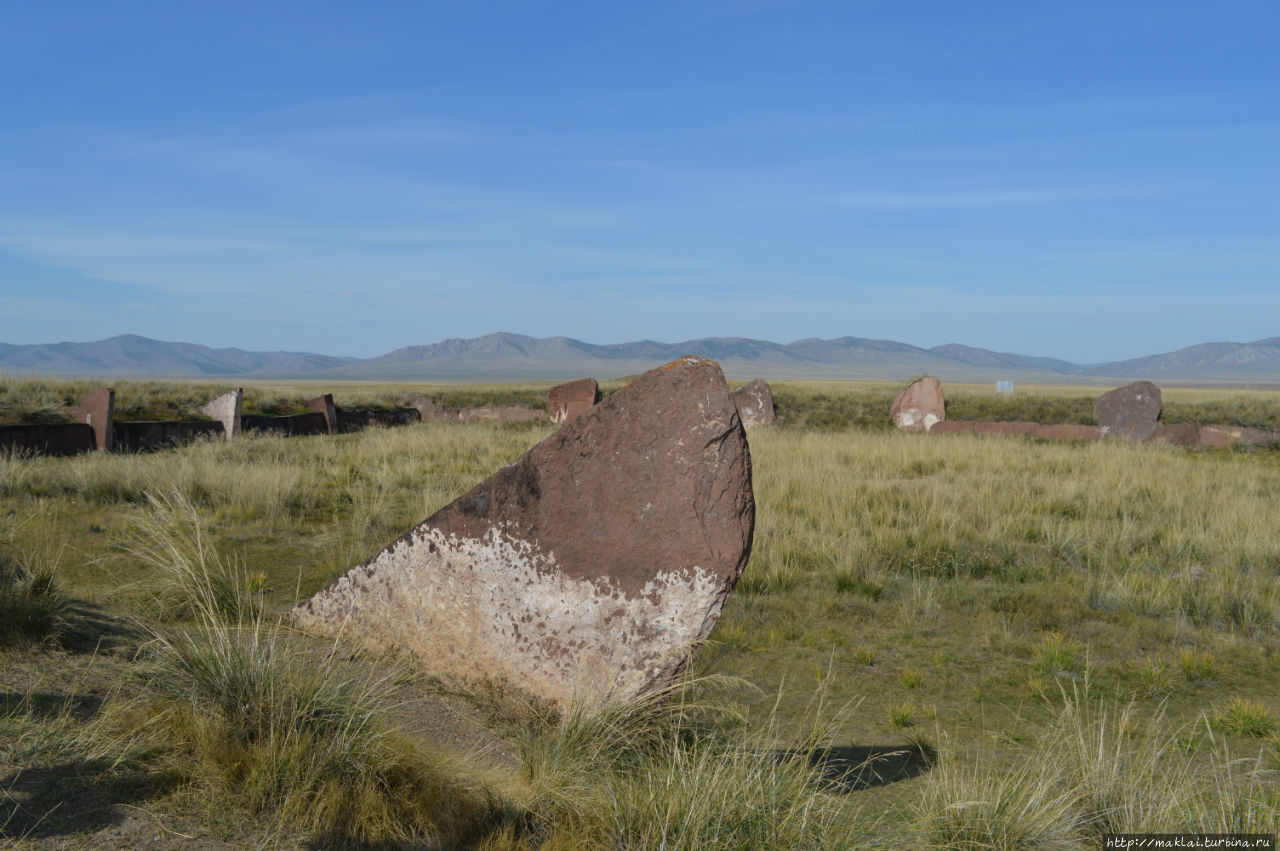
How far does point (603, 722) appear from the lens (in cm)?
338

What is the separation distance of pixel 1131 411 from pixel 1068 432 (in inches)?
67.8

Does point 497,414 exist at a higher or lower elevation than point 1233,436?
lower

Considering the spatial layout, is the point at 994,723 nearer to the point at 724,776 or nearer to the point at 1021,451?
the point at 724,776

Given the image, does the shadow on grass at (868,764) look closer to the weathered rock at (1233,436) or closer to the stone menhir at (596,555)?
the stone menhir at (596,555)

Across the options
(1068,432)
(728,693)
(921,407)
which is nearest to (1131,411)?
(1068,432)

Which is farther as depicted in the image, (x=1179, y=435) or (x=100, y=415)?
(x=1179, y=435)

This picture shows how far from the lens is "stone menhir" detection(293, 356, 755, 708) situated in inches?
143

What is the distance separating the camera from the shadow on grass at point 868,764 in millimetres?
3455

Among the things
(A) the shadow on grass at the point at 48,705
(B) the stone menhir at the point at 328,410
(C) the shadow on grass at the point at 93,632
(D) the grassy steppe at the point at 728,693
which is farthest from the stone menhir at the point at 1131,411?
(A) the shadow on grass at the point at 48,705

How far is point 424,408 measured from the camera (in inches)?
982

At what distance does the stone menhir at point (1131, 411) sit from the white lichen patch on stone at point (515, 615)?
17.4 m

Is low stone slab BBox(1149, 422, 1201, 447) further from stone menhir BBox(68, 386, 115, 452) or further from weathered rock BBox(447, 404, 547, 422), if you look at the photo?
stone menhir BBox(68, 386, 115, 452)

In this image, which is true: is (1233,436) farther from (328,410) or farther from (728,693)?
(328,410)

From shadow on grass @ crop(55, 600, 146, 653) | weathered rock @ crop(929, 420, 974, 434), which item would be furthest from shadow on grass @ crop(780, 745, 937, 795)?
weathered rock @ crop(929, 420, 974, 434)
